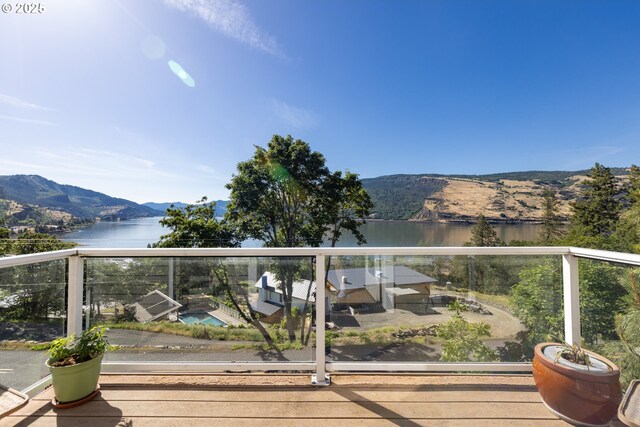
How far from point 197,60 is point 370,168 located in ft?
101

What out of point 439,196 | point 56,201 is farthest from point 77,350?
point 439,196

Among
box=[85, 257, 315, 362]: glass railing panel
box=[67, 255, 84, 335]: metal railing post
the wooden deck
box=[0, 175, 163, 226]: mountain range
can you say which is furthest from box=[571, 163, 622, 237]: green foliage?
box=[0, 175, 163, 226]: mountain range

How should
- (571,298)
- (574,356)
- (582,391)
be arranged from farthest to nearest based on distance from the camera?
1. (571,298)
2. (574,356)
3. (582,391)

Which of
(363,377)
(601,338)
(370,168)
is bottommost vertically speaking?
(363,377)

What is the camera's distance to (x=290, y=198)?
40.1ft

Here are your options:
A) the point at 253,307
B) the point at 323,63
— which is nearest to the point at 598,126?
the point at 323,63

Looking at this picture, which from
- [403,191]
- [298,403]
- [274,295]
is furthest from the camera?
[403,191]

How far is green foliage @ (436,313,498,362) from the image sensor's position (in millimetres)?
2035

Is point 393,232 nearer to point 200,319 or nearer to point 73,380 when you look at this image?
point 200,319

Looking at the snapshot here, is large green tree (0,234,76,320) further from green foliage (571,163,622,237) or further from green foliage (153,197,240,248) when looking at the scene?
green foliage (571,163,622,237)

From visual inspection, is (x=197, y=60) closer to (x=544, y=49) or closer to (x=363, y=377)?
(x=363, y=377)

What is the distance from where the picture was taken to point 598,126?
112 ft

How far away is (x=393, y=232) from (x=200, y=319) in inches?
950

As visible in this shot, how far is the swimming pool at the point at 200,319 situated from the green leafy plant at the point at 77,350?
0.51m
